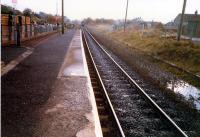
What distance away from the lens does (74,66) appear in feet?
45.9

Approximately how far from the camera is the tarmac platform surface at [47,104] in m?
5.97

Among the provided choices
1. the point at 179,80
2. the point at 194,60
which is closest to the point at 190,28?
the point at 194,60

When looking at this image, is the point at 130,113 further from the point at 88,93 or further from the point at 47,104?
the point at 47,104

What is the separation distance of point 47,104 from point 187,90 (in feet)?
20.5

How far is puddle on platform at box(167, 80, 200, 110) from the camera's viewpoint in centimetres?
996

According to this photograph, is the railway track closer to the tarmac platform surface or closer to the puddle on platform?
the tarmac platform surface

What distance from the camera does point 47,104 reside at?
7.62 meters

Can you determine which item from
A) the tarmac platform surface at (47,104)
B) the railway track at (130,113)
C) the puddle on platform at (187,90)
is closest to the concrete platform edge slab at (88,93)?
the tarmac platform surface at (47,104)

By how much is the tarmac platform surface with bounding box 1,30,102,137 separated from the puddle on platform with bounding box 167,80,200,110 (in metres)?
3.61

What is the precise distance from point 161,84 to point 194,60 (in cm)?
634

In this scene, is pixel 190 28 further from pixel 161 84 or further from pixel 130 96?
pixel 130 96

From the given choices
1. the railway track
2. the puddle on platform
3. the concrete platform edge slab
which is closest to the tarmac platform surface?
the concrete platform edge slab

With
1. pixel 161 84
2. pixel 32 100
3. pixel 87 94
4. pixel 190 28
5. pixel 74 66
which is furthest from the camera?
pixel 190 28

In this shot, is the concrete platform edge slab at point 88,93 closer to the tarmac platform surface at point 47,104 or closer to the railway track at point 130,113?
the tarmac platform surface at point 47,104
